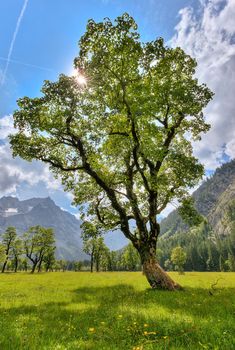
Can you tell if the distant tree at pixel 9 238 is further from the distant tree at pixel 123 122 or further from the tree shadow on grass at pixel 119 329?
the tree shadow on grass at pixel 119 329

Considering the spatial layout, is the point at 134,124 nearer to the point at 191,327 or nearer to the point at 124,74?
the point at 124,74

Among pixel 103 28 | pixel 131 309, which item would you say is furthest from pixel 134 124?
pixel 131 309

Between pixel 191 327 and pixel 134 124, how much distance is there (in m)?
14.0

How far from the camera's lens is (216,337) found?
672cm

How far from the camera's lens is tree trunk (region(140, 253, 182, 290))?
18.5 meters

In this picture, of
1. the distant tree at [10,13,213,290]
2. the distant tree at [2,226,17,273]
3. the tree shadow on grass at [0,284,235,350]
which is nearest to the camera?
the tree shadow on grass at [0,284,235,350]

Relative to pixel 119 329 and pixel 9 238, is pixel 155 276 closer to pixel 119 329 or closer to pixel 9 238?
pixel 119 329

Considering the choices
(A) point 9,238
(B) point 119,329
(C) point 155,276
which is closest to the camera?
(B) point 119,329

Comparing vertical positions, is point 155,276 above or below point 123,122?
below

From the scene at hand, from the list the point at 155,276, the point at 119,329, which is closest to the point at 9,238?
the point at 155,276

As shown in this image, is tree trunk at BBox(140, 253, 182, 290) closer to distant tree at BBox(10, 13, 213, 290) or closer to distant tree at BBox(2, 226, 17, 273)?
distant tree at BBox(10, 13, 213, 290)

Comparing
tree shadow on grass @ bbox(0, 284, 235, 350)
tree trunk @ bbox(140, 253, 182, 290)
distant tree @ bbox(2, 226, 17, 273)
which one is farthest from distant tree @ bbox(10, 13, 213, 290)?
distant tree @ bbox(2, 226, 17, 273)

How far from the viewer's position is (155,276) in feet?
61.8

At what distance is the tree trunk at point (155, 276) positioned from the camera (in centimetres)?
1845
